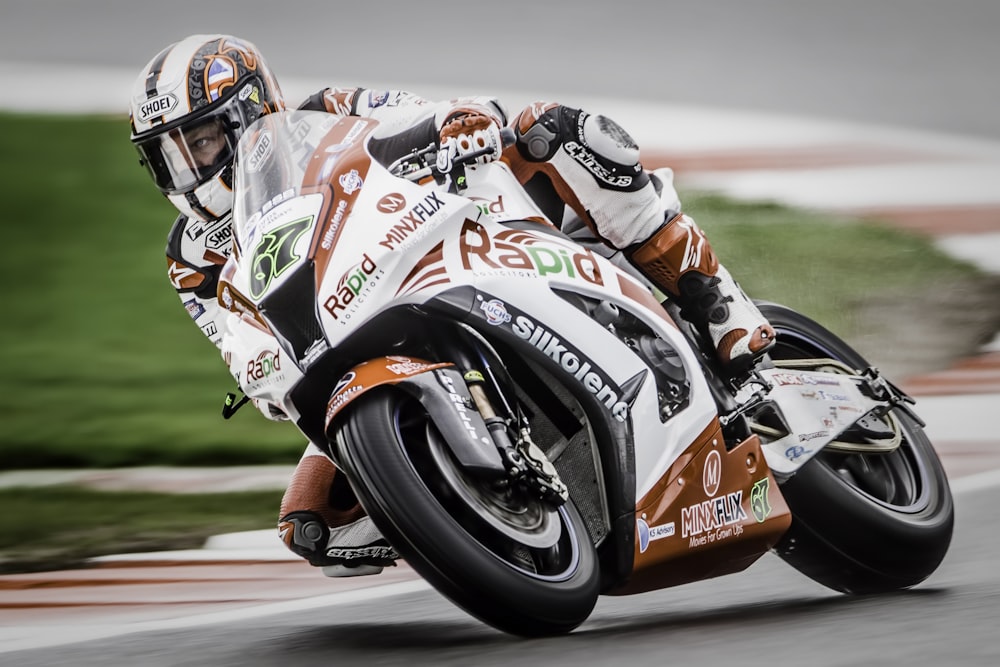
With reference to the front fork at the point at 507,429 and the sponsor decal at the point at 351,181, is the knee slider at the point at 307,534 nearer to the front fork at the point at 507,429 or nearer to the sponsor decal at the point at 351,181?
Answer: the front fork at the point at 507,429

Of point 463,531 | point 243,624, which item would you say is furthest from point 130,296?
point 463,531

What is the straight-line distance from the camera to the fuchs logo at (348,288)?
3172 millimetres

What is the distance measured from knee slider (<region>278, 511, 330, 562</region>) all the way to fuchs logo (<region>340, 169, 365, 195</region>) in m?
0.98

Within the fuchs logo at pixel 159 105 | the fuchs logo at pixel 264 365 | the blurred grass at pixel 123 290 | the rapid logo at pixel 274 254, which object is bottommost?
the blurred grass at pixel 123 290

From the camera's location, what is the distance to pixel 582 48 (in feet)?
36.6

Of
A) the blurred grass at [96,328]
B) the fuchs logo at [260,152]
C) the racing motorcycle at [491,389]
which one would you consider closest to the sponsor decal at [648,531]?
the racing motorcycle at [491,389]

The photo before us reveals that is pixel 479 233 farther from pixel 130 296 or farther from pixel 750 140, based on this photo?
pixel 750 140

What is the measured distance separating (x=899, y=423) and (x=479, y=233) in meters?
1.58

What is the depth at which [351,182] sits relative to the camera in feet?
10.9

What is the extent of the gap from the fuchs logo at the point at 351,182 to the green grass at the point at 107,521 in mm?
2464

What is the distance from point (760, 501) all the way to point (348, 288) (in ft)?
4.10

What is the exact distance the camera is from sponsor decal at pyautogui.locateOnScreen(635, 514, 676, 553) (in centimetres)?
343

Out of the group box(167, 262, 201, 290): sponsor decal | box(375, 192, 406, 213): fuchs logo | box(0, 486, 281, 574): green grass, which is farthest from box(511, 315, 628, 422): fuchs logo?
box(0, 486, 281, 574): green grass

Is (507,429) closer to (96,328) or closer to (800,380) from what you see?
(800,380)
